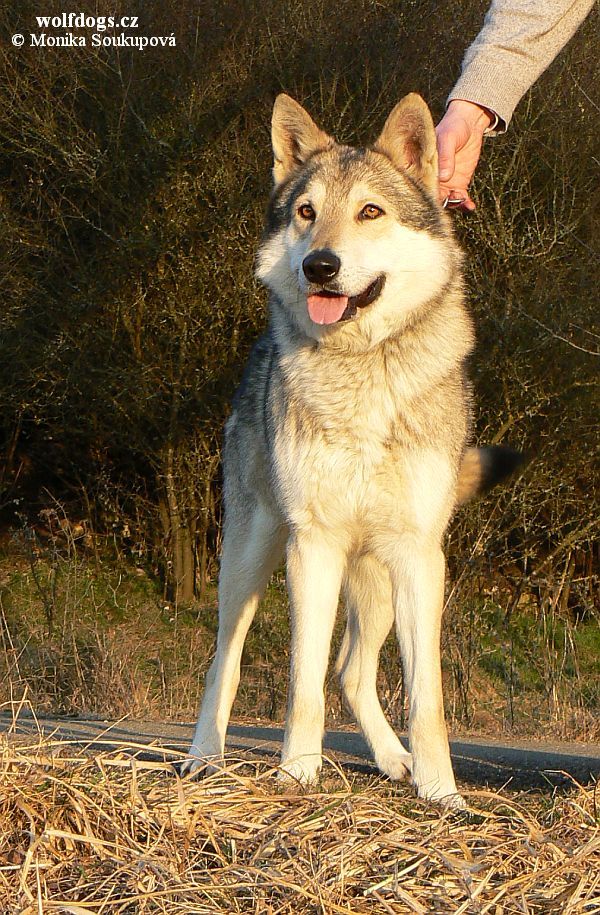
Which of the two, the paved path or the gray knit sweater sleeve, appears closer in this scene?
the gray knit sweater sleeve

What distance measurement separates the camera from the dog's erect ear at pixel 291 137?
15.4 feet

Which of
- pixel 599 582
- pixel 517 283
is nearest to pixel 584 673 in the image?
pixel 599 582

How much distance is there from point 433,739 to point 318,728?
427mm

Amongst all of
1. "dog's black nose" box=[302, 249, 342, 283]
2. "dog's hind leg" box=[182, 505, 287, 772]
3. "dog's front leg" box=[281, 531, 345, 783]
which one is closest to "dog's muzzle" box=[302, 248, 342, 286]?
"dog's black nose" box=[302, 249, 342, 283]

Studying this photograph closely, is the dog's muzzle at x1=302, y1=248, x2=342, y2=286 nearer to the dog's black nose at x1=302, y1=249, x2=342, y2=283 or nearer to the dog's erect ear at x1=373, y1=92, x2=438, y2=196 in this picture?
the dog's black nose at x1=302, y1=249, x2=342, y2=283

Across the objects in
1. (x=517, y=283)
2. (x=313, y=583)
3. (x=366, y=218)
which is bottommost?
(x=517, y=283)

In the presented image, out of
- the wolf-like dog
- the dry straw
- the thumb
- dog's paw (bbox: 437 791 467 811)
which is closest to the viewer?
the dry straw

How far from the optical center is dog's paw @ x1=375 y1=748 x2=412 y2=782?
174 inches

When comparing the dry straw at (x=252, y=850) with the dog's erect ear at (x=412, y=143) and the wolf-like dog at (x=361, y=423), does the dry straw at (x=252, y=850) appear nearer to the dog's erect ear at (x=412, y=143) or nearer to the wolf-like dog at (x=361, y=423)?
the wolf-like dog at (x=361, y=423)

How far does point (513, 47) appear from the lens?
4.25 m

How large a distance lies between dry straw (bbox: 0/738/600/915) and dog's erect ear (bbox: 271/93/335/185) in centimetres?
266

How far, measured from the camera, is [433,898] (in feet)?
8.12

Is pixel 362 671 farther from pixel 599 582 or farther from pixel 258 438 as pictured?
pixel 599 582

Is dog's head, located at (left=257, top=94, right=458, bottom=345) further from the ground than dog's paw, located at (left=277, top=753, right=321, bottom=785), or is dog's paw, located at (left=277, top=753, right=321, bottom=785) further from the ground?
dog's head, located at (left=257, top=94, right=458, bottom=345)
